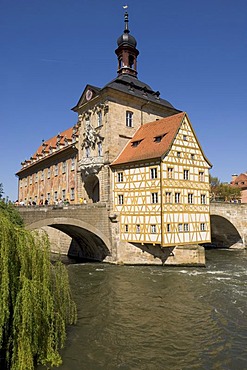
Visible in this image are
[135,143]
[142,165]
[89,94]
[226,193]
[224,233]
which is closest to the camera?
[142,165]

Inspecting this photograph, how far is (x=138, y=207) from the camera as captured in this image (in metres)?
22.2

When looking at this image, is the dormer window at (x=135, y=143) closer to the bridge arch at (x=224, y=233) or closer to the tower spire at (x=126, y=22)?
the bridge arch at (x=224, y=233)

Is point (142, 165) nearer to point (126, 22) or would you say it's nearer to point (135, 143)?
point (135, 143)

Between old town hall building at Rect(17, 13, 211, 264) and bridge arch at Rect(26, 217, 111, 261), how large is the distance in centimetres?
191

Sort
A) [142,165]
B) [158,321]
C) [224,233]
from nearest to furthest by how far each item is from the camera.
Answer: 1. [158,321]
2. [142,165]
3. [224,233]

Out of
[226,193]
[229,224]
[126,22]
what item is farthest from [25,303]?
[226,193]

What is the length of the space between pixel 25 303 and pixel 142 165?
16369mm

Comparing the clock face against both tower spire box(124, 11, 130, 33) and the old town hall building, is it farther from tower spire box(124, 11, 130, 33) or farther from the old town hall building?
tower spire box(124, 11, 130, 33)

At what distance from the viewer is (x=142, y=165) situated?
2212cm

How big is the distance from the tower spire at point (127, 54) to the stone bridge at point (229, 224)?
1621 centimetres

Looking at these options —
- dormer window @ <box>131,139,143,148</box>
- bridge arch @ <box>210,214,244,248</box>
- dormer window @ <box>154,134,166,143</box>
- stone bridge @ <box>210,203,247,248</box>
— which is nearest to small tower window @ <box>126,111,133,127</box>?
dormer window @ <box>131,139,143,148</box>

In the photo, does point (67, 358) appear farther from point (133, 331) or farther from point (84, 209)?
point (84, 209)

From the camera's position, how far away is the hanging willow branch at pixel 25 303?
6559mm

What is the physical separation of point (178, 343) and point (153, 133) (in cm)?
1695
